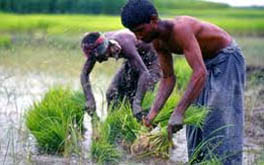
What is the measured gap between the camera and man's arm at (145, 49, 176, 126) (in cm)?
535

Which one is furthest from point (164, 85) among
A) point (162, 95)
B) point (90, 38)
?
point (90, 38)

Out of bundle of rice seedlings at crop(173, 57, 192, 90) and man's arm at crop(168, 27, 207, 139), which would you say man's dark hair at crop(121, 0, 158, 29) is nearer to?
man's arm at crop(168, 27, 207, 139)

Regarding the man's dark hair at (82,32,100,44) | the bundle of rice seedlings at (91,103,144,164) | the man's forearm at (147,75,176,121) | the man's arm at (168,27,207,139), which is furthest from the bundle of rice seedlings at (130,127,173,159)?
the man's dark hair at (82,32,100,44)

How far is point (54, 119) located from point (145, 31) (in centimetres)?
261

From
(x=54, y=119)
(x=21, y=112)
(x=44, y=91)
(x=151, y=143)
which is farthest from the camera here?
(x=44, y=91)

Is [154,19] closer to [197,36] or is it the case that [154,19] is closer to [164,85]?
[197,36]

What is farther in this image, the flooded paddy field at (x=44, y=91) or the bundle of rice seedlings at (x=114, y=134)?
the flooded paddy field at (x=44, y=91)

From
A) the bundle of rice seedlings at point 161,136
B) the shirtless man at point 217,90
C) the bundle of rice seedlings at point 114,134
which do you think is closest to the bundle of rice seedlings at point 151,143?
the bundle of rice seedlings at point 161,136

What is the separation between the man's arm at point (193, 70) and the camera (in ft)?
15.9

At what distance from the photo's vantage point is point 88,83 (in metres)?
6.82

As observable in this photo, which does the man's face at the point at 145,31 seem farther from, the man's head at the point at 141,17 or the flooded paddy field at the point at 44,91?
the flooded paddy field at the point at 44,91

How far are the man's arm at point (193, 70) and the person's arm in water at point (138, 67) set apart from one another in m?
1.66

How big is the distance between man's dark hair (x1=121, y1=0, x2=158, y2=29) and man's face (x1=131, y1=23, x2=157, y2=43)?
30mm

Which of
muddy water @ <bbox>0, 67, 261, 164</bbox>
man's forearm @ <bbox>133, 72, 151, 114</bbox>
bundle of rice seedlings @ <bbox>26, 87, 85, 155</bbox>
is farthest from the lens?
bundle of rice seedlings @ <bbox>26, 87, 85, 155</bbox>
